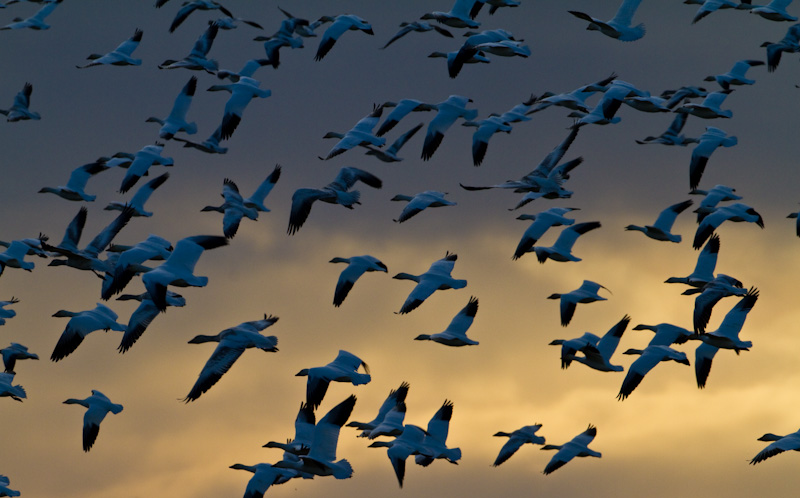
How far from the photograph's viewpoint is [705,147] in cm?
3647

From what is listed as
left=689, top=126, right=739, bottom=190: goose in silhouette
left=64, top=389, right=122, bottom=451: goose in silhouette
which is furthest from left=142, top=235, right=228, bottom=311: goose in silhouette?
left=689, top=126, right=739, bottom=190: goose in silhouette

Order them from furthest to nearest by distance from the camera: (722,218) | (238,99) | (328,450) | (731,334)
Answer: (238,99)
(722,218)
(731,334)
(328,450)

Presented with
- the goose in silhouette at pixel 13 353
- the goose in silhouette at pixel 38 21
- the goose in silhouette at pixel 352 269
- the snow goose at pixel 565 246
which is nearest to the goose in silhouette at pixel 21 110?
the goose in silhouette at pixel 38 21

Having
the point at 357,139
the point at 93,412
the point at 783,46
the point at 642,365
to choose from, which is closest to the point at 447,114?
the point at 357,139

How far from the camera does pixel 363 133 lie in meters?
36.2

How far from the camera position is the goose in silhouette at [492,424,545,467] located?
37.3 metres

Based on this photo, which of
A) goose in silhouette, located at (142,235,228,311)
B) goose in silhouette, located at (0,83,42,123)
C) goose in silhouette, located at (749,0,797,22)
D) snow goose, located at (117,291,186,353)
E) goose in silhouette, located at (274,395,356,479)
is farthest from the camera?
goose in silhouette, located at (0,83,42,123)

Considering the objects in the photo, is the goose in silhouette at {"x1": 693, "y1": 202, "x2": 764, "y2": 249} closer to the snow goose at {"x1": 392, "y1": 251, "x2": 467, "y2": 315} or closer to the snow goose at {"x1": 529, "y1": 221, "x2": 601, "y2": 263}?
the snow goose at {"x1": 529, "y1": 221, "x2": 601, "y2": 263}

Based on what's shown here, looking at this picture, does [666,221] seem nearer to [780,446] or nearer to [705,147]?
[705,147]

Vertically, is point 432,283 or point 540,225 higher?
point 540,225

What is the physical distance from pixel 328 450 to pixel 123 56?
1377 cm

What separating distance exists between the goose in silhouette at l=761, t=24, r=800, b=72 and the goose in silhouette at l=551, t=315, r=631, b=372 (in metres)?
8.38

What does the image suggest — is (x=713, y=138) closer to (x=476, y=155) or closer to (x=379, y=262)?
(x=476, y=155)

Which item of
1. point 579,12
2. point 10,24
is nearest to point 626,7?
point 579,12
